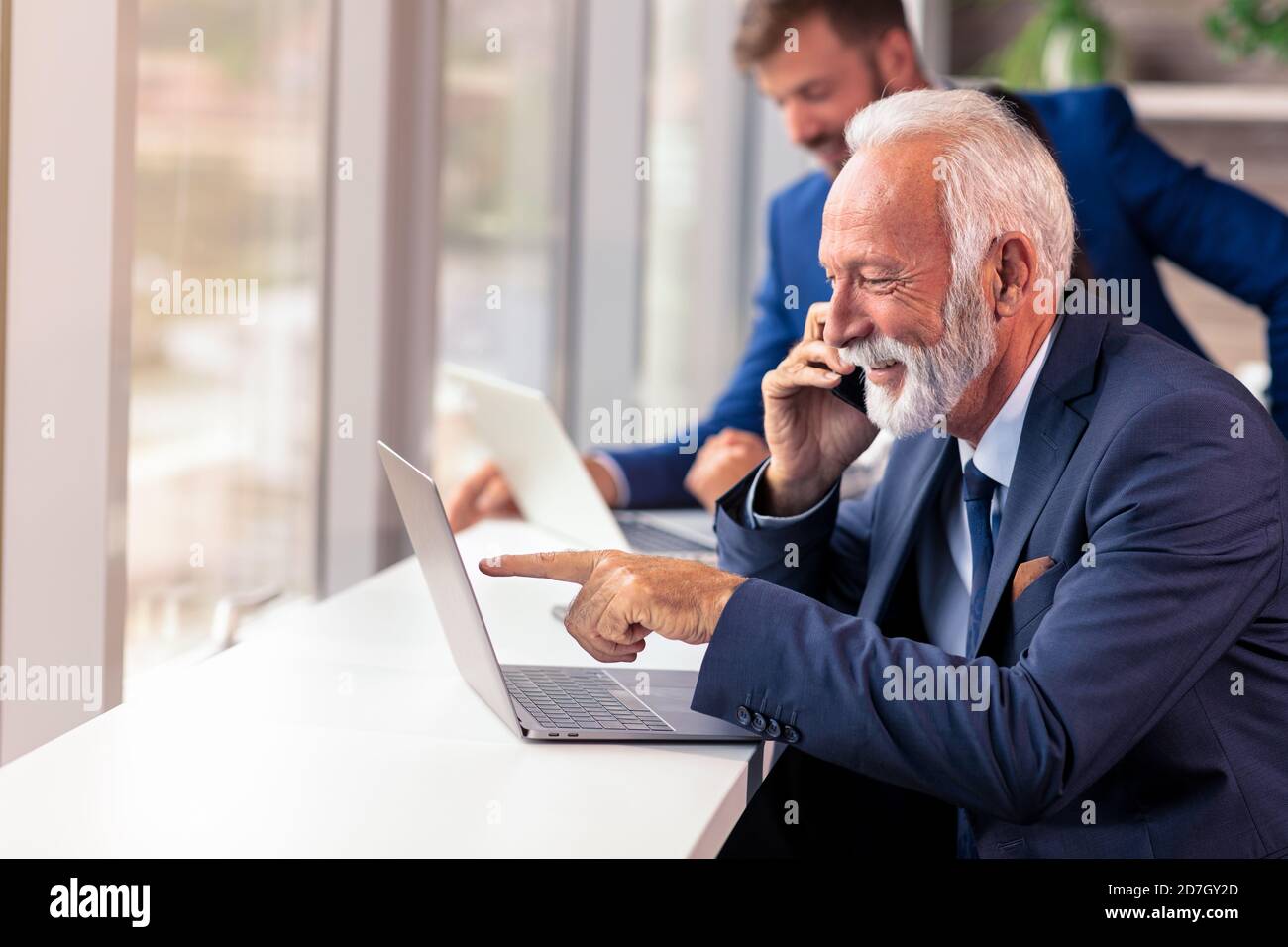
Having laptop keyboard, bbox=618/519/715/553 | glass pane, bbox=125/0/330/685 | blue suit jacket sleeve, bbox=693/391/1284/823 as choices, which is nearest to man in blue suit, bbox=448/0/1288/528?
laptop keyboard, bbox=618/519/715/553

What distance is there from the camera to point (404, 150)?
221 cm

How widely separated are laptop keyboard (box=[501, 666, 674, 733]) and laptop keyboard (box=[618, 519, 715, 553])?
21.2 inches

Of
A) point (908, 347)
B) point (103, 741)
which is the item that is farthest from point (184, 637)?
point (908, 347)

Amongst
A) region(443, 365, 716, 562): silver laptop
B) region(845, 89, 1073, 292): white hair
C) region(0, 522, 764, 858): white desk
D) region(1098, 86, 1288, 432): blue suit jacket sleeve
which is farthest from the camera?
region(1098, 86, 1288, 432): blue suit jacket sleeve

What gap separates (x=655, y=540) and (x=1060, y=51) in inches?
108

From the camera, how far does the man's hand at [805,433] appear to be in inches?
59.3

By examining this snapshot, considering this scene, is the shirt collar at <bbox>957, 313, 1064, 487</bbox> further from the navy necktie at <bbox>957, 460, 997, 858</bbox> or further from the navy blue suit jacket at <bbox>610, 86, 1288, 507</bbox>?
the navy blue suit jacket at <bbox>610, 86, 1288, 507</bbox>

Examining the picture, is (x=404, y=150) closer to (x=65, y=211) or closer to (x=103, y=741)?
(x=65, y=211)

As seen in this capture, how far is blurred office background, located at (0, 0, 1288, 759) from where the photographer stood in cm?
144

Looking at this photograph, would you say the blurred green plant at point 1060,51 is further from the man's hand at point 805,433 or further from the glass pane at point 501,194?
the man's hand at point 805,433

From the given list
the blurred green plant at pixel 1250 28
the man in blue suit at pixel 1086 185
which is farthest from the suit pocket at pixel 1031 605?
the blurred green plant at pixel 1250 28

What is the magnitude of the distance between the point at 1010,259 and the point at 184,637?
1.26 m

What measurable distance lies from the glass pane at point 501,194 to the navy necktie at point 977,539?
1.21 m

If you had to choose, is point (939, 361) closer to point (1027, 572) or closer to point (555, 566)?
point (1027, 572)
